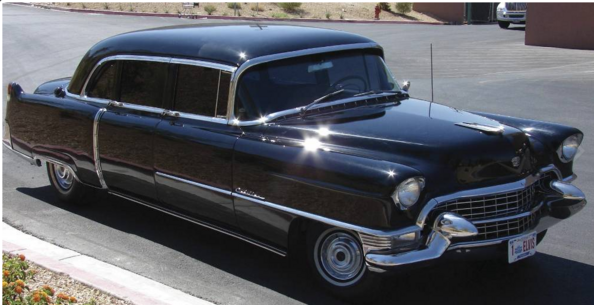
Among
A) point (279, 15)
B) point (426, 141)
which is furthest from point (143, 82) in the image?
point (279, 15)

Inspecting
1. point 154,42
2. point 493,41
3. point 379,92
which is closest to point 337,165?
point 379,92

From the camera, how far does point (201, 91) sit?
6.08m

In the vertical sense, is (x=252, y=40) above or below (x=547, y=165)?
above

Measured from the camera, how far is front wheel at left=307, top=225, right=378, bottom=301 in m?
4.95

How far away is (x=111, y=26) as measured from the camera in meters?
28.9

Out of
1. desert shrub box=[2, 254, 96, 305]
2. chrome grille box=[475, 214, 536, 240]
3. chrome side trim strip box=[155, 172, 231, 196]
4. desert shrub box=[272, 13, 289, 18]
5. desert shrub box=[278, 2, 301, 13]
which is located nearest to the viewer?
desert shrub box=[2, 254, 96, 305]

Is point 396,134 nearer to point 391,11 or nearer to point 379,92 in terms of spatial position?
point 379,92

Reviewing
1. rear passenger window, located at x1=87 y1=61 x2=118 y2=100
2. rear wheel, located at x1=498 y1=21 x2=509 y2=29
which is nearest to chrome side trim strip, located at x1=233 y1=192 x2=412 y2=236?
rear passenger window, located at x1=87 y1=61 x2=118 y2=100

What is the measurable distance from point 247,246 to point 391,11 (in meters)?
35.9

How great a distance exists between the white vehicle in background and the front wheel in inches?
1084

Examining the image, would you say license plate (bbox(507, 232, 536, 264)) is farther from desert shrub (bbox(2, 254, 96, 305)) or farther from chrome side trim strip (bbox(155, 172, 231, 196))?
desert shrub (bbox(2, 254, 96, 305))

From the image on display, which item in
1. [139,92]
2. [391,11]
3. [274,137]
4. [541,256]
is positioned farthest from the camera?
[391,11]

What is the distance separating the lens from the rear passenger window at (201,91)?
19.3 feet

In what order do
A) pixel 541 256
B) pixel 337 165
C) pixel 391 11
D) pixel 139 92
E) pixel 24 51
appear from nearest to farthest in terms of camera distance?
pixel 337 165 → pixel 541 256 → pixel 139 92 → pixel 24 51 → pixel 391 11
